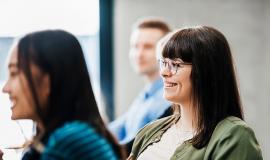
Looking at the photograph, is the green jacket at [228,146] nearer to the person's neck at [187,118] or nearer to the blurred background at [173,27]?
the person's neck at [187,118]

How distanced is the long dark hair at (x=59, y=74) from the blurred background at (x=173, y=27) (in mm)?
2056

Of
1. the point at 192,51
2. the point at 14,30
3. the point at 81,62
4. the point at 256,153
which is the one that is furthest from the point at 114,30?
the point at 81,62

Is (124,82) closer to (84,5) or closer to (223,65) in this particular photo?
(84,5)

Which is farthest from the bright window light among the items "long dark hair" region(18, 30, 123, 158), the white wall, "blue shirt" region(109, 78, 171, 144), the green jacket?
"long dark hair" region(18, 30, 123, 158)

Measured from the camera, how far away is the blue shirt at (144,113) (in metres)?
2.45

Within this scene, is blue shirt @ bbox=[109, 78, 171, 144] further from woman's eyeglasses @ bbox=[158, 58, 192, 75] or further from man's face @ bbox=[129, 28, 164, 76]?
woman's eyeglasses @ bbox=[158, 58, 192, 75]

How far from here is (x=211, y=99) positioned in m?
1.66

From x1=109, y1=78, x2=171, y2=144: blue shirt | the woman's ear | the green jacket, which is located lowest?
x1=109, y1=78, x2=171, y2=144: blue shirt

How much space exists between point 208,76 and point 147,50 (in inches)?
47.0

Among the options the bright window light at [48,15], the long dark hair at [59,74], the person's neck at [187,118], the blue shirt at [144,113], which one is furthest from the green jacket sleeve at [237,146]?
the bright window light at [48,15]

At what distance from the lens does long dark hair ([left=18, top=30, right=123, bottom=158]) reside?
3.44ft

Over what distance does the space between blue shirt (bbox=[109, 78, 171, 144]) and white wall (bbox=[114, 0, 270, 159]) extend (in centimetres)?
57

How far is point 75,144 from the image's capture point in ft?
3.33

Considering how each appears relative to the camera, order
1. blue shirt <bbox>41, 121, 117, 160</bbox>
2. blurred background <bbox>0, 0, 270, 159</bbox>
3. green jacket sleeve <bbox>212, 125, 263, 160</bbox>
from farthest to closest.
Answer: blurred background <bbox>0, 0, 270, 159</bbox> → green jacket sleeve <bbox>212, 125, 263, 160</bbox> → blue shirt <bbox>41, 121, 117, 160</bbox>
